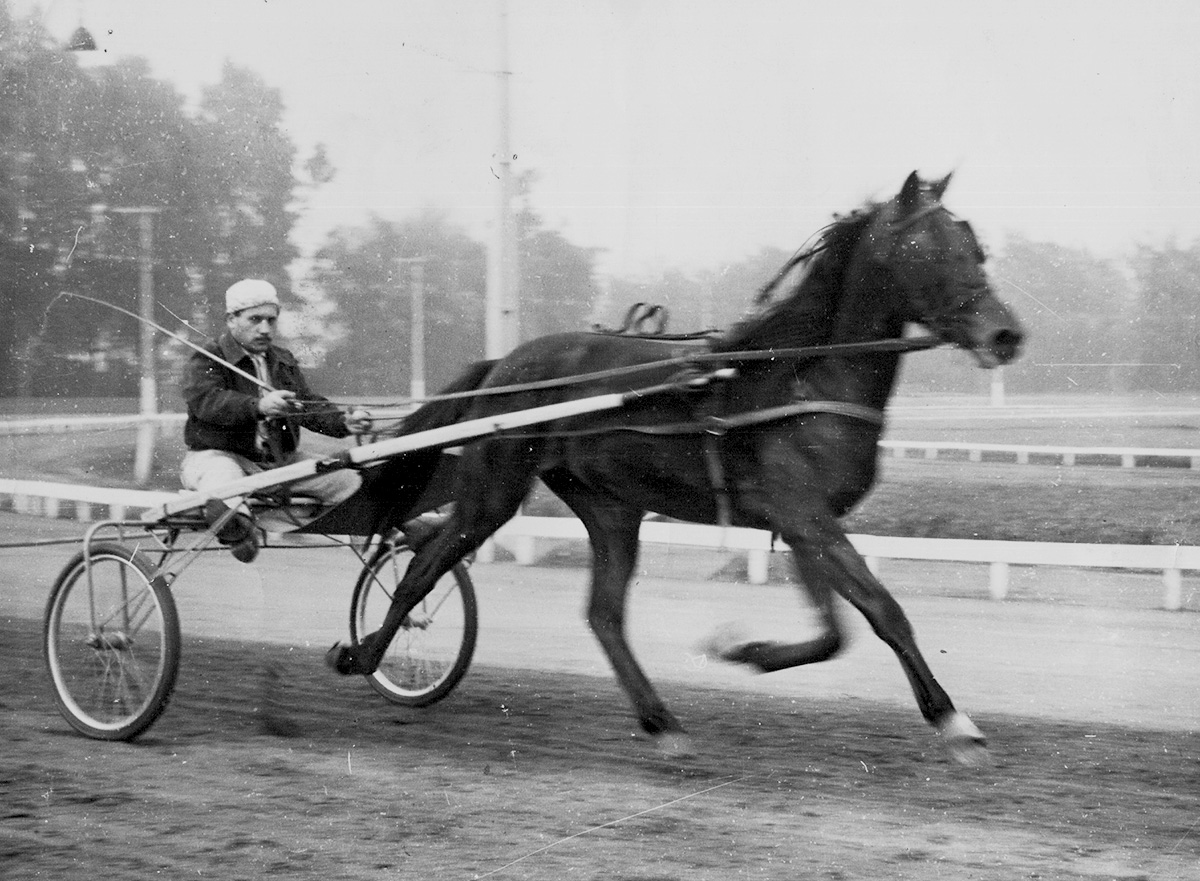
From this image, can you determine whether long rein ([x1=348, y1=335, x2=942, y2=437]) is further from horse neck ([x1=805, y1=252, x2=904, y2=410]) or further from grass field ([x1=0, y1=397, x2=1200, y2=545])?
grass field ([x1=0, y1=397, x2=1200, y2=545])

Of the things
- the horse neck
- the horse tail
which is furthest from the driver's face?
the horse neck

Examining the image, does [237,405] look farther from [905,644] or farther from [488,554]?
[488,554]

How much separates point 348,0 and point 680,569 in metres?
3.37

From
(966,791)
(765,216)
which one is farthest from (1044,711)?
(765,216)

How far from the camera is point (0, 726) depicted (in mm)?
4277

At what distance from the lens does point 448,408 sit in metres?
4.57

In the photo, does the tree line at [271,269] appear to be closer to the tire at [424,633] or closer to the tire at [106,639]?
the tire at [424,633]

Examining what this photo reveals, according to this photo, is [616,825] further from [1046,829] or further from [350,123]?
[350,123]

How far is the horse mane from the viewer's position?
391 centimetres

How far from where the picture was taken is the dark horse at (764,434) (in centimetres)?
362

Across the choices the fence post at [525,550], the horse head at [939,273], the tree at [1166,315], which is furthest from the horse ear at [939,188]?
the fence post at [525,550]

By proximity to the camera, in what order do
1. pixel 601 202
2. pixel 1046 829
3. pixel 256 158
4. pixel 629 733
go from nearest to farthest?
pixel 1046 829, pixel 629 733, pixel 601 202, pixel 256 158

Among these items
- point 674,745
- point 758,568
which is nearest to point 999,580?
point 758,568

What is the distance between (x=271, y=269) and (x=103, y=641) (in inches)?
115
